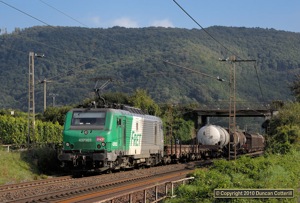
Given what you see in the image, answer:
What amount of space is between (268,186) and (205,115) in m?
87.8

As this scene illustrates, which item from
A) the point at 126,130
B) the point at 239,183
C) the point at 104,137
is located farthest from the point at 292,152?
the point at 239,183

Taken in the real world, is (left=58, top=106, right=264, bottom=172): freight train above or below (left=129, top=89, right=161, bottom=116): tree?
below

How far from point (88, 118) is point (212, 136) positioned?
2875cm

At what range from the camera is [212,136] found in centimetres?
5694

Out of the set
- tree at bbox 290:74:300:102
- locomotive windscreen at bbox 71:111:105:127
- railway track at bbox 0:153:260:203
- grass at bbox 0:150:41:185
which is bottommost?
railway track at bbox 0:153:260:203

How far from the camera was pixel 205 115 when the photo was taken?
343 ft

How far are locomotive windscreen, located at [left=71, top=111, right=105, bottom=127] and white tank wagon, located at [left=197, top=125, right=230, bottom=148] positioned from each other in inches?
1114

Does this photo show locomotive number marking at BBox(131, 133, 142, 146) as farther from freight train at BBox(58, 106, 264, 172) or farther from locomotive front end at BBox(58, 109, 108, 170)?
locomotive front end at BBox(58, 109, 108, 170)

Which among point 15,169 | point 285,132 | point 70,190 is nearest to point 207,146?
point 285,132

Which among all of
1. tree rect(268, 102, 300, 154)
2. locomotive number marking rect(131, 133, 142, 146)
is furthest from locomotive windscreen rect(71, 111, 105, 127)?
tree rect(268, 102, 300, 154)

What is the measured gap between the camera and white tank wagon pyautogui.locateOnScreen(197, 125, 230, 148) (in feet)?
186

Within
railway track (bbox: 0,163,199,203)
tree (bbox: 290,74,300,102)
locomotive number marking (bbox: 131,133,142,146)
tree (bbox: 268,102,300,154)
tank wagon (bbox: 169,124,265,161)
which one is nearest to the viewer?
railway track (bbox: 0,163,199,203)

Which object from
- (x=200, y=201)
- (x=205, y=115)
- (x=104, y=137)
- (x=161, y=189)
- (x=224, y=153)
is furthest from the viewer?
(x=205, y=115)

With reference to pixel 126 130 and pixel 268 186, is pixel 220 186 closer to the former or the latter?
pixel 268 186
